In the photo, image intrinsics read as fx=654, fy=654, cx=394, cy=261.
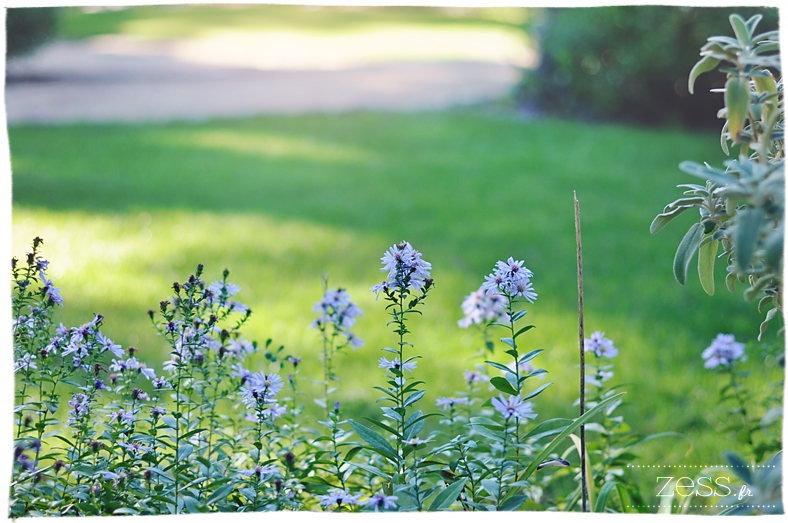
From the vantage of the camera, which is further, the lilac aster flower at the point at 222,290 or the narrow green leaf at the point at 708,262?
the lilac aster flower at the point at 222,290

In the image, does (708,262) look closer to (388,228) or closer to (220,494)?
(220,494)

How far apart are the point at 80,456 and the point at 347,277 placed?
2218 millimetres

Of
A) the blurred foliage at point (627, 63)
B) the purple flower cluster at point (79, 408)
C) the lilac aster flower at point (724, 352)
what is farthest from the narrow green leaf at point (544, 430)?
the blurred foliage at point (627, 63)

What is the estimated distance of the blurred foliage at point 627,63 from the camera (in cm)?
598

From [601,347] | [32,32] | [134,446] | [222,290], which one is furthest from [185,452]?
[32,32]

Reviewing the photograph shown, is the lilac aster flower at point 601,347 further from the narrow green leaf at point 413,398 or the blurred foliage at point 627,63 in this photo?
the blurred foliage at point 627,63

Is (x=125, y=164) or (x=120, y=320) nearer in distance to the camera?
(x=120, y=320)

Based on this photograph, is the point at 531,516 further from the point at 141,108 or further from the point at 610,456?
the point at 141,108

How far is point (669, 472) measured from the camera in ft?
6.28

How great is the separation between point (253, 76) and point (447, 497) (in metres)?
8.42

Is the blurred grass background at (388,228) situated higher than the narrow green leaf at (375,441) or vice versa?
the blurred grass background at (388,228)

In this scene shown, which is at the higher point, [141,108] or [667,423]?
[141,108]

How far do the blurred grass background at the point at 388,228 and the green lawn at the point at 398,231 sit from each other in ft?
0.05

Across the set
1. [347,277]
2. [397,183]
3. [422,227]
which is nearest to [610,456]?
[347,277]
